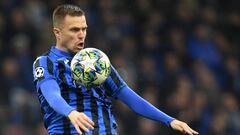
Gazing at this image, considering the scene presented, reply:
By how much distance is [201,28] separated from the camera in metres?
12.7

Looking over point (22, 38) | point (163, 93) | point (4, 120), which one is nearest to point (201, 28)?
point (163, 93)

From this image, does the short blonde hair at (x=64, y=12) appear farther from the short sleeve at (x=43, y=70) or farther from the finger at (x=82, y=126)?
the finger at (x=82, y=126)

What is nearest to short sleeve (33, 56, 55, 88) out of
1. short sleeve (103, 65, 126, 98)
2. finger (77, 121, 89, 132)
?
short sleeve (103, 65, 126, 98)

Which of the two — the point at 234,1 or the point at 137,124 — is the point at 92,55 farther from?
the point at 234,1

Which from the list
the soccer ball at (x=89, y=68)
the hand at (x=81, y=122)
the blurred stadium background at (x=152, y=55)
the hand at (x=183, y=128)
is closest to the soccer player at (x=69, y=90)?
the hand at (x=183, y=128)

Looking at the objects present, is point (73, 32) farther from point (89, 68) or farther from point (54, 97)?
point (54, 97)

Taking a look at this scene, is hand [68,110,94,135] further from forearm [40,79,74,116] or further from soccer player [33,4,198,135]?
soccer player [33,4,198,135]

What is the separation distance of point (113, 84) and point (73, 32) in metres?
0.55

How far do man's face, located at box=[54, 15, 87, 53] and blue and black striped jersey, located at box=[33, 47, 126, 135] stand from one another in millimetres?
101

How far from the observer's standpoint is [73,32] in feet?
18.0

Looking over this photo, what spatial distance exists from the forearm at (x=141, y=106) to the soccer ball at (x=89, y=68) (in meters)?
0.48

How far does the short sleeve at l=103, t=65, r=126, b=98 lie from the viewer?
18.8ft

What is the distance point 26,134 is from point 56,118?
5.24 metres

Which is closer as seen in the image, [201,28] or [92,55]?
[92,55]
